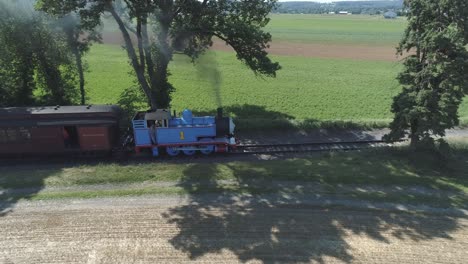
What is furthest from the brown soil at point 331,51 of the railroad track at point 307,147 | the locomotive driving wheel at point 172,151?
the locomotive driving wheel at point 172,151

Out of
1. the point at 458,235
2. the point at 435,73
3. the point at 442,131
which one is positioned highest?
the point at 435,73

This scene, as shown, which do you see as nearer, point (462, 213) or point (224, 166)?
point (462, 213)

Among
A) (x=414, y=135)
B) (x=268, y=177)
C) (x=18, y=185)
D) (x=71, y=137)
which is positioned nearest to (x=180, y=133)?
(x=268, y=177)

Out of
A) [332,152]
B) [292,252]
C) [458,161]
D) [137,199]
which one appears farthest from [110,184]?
[458,161]

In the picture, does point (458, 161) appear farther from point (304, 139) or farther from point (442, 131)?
point (304, 139)

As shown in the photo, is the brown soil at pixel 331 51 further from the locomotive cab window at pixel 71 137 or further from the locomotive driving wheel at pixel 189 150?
the locomotive cab window at pixel 71 137
